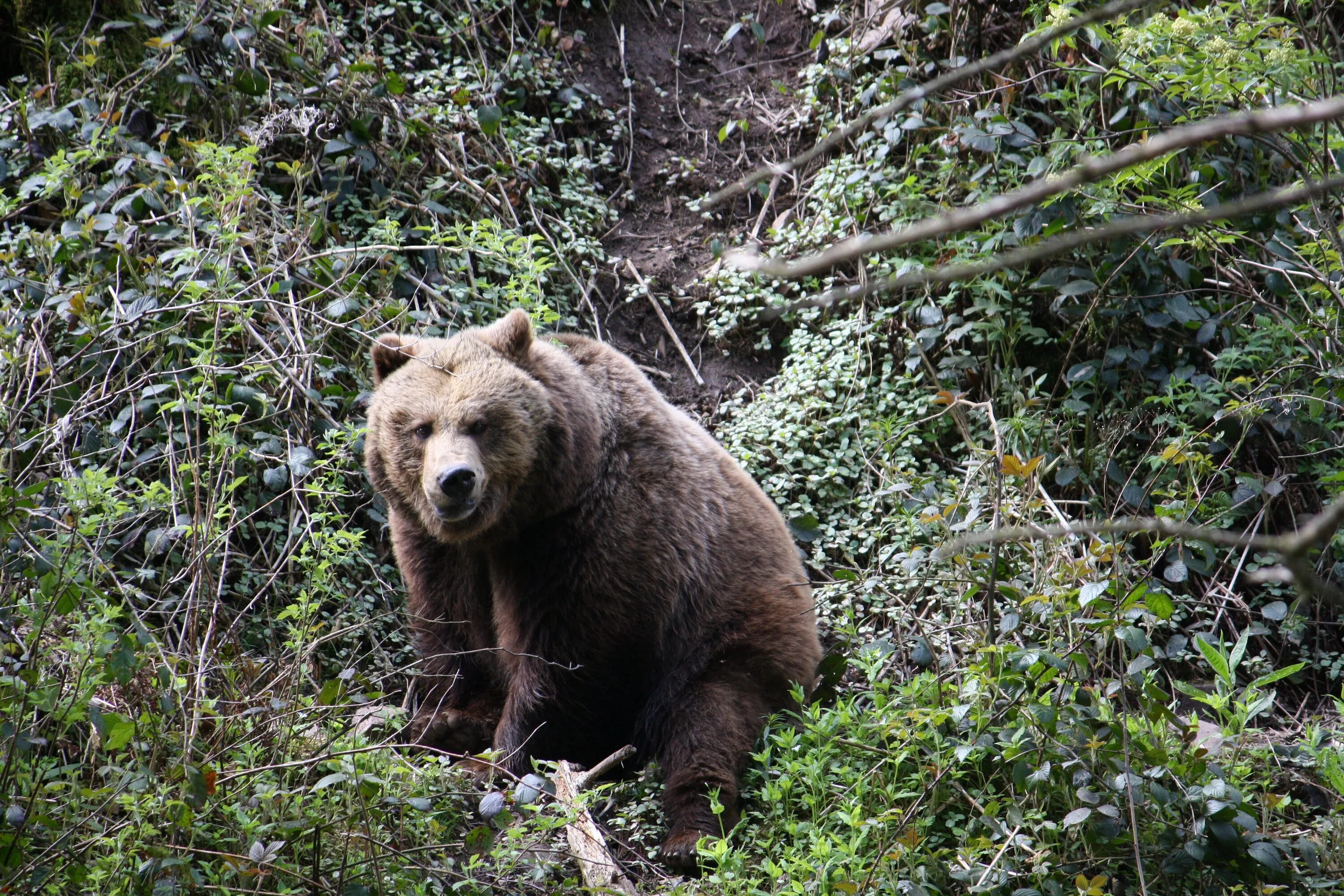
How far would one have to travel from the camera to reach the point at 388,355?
4.65 m

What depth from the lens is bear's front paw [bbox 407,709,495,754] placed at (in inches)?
183

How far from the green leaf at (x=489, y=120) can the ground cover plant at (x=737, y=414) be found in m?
0.03

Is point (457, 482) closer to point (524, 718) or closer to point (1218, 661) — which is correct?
point (524, 718)

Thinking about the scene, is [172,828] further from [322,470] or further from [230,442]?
[322,470]

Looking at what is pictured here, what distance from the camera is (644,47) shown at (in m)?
8.27

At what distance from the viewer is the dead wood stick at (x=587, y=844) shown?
3.51m

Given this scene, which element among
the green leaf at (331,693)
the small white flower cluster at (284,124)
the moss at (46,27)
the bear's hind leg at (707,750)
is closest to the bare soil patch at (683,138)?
the small white flower cluster at (284,124)

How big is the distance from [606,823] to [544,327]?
10.5 feet

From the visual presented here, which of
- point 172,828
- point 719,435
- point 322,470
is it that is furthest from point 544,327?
point 172,828

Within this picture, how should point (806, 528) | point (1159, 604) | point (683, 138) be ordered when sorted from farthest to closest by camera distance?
point (683, 138) → point (806, 528) → point (1159, 604)

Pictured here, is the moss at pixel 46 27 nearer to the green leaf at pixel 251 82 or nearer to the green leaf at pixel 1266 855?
the green leaf at pixel 251 82

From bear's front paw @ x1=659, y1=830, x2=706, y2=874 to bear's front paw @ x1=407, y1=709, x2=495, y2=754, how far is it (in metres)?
1.08

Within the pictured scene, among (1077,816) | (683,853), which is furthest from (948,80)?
(683,853)

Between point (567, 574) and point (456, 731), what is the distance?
0.88m
